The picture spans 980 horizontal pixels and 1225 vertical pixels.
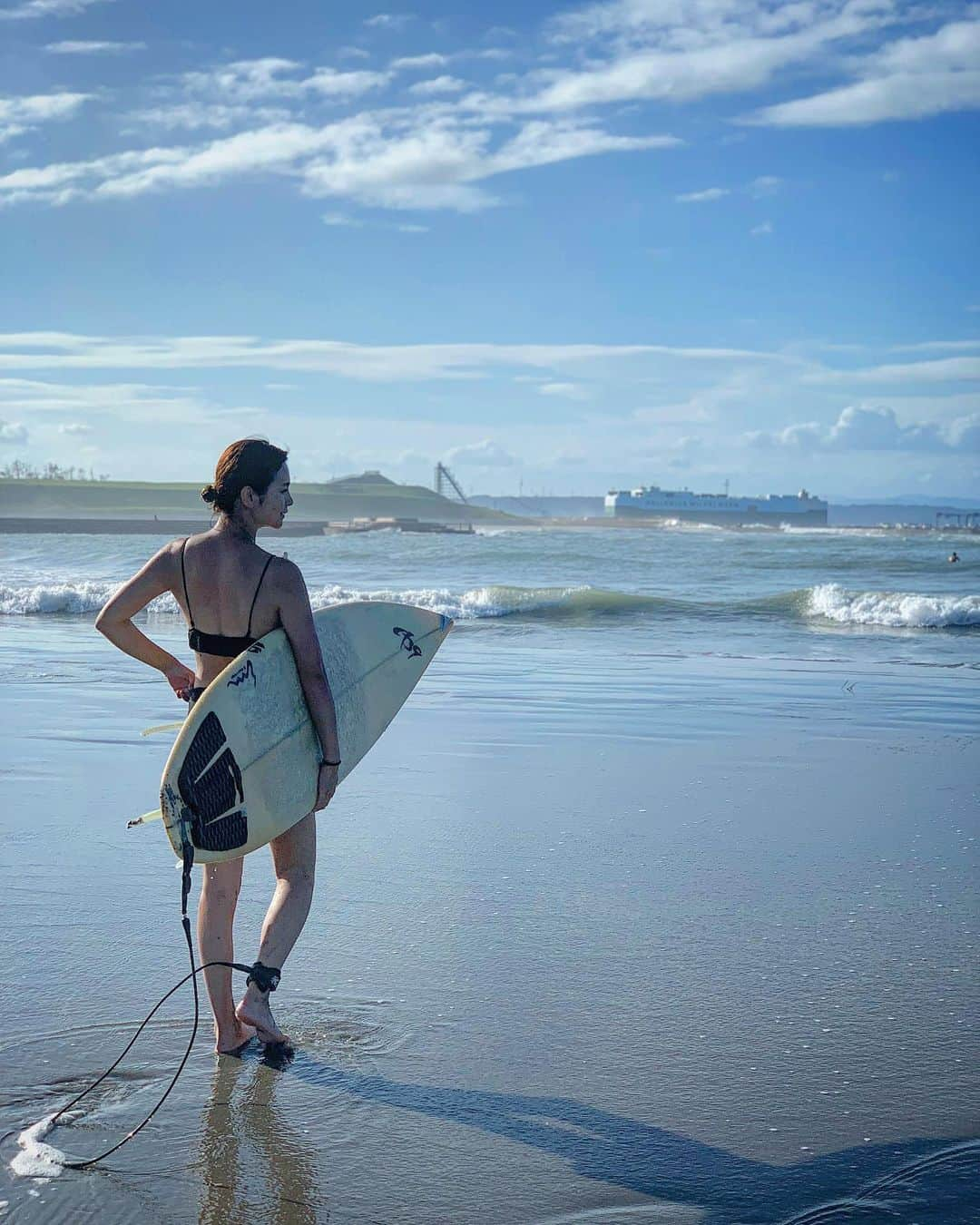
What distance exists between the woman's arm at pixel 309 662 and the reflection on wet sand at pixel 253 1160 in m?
0.75

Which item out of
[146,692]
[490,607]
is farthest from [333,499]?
[146,692]

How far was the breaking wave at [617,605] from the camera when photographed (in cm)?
2012

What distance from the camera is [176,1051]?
11.3ft

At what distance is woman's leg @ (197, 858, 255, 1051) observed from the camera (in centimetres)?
348

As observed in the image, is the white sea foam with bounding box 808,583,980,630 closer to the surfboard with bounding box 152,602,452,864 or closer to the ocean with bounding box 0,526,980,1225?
the ocean with bounding box 0,526,980,1225

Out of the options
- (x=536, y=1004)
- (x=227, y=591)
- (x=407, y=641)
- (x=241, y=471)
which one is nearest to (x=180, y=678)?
(x=227, y=591)

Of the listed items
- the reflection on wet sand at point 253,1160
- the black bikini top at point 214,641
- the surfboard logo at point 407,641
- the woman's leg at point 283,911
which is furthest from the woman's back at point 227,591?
the reflection on wet sand at point 253,1160

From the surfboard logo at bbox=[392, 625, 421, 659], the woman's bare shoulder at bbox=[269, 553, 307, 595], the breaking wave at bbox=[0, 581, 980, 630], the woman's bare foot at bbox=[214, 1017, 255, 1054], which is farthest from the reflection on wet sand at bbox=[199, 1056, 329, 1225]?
the breaking wave at bbox=[0, 581, 980, 630]

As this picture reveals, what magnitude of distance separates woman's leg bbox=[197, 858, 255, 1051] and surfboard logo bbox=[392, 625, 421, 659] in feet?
3.08

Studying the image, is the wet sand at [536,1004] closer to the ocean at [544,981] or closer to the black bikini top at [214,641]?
the ocean at [544,981]

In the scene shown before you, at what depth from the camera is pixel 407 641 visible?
4.15 m

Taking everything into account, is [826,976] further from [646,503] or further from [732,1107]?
[646,503]

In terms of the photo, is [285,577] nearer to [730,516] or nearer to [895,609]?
[895,609]

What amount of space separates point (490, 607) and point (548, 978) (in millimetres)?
17798
